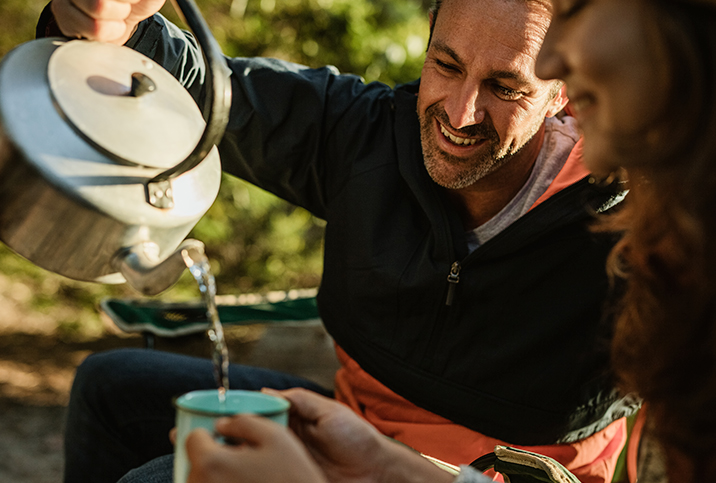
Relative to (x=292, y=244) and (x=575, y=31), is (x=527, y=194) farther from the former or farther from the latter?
(x=292, y=244)

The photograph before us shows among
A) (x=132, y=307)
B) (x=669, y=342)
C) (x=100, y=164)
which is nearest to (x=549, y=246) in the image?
(x=669, y=342)

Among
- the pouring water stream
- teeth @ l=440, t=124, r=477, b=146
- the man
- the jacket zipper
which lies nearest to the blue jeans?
the man

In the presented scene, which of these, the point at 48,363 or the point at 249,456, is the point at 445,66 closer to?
the point at 249,456

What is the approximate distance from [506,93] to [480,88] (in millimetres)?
66

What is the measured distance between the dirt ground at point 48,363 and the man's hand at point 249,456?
5.41 feet

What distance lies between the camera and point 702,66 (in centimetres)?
74

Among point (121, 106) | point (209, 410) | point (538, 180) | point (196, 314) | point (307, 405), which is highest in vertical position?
point (121, 106)

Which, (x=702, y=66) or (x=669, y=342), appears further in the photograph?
(x=669, y=342)

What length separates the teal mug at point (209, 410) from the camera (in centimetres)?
70

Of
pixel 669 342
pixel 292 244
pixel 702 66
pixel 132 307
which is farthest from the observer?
pixel 292 244

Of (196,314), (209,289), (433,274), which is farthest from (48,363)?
(209,289)

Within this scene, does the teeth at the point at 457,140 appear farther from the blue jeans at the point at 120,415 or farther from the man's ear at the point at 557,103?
the blue jeans at the point at 120,415

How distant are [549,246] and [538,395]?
0.34 metres

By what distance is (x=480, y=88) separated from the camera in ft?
5.05
